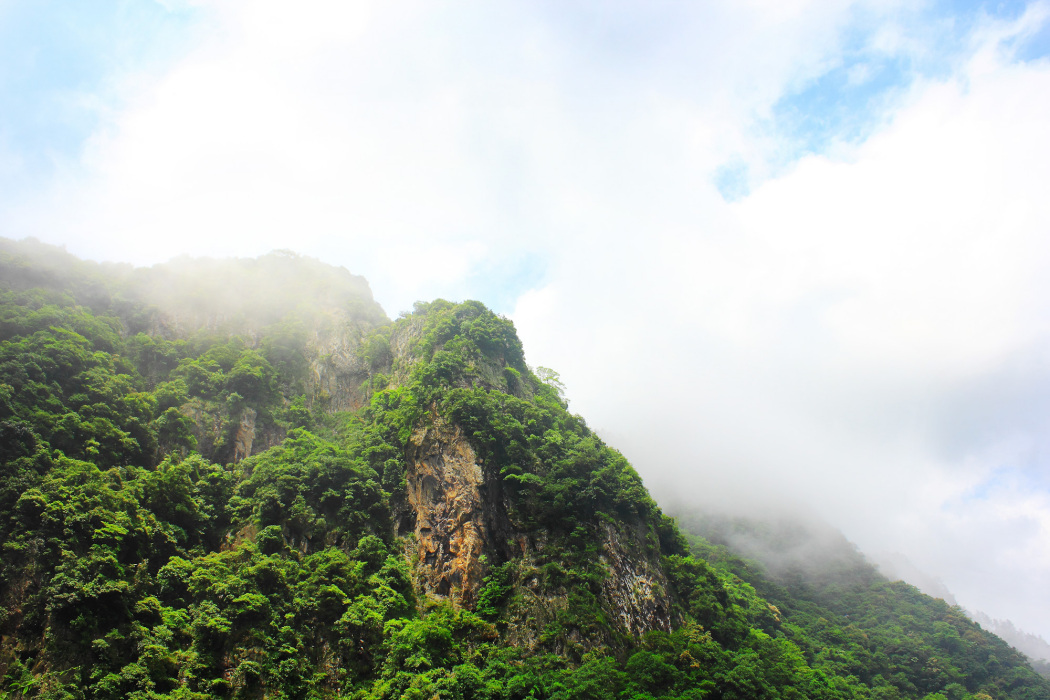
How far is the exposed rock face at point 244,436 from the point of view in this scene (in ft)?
127

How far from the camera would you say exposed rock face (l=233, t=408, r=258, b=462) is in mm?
38750

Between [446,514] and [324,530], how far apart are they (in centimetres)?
727

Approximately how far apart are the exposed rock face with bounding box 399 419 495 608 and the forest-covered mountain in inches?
5.4

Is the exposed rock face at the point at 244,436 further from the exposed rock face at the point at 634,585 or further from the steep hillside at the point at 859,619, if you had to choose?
the steep hillside at the point at 859,619

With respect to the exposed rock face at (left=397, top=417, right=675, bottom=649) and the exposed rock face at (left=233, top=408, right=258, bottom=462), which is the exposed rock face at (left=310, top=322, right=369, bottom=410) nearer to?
the exposed rock face at (left=233, top=408, right=258, bottom=462)

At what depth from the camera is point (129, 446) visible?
3091cm

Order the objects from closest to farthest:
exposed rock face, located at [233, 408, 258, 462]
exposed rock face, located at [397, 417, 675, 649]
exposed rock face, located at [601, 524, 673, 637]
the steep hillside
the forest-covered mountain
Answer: the forest-covered mountain → exposed rock face, located at [397, 417, 675, 649] → exposed rock face, located at [601, 524, 673, 637] → exposed rock face, located at [233, 408, 258, 462] → the steep hillside

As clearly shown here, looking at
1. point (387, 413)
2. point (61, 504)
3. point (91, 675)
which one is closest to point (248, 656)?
point (91, 675)

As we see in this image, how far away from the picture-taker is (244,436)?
3981 cm

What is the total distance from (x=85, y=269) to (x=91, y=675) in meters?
42.4

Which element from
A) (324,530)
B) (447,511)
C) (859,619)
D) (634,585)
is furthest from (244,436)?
(859,619)

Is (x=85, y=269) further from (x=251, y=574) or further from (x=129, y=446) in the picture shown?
(x=251, y=574)

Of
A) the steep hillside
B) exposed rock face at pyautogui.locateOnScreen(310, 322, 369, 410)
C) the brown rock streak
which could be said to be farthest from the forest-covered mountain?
the steep hillside

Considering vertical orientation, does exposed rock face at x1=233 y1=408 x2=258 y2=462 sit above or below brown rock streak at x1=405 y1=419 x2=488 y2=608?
above
